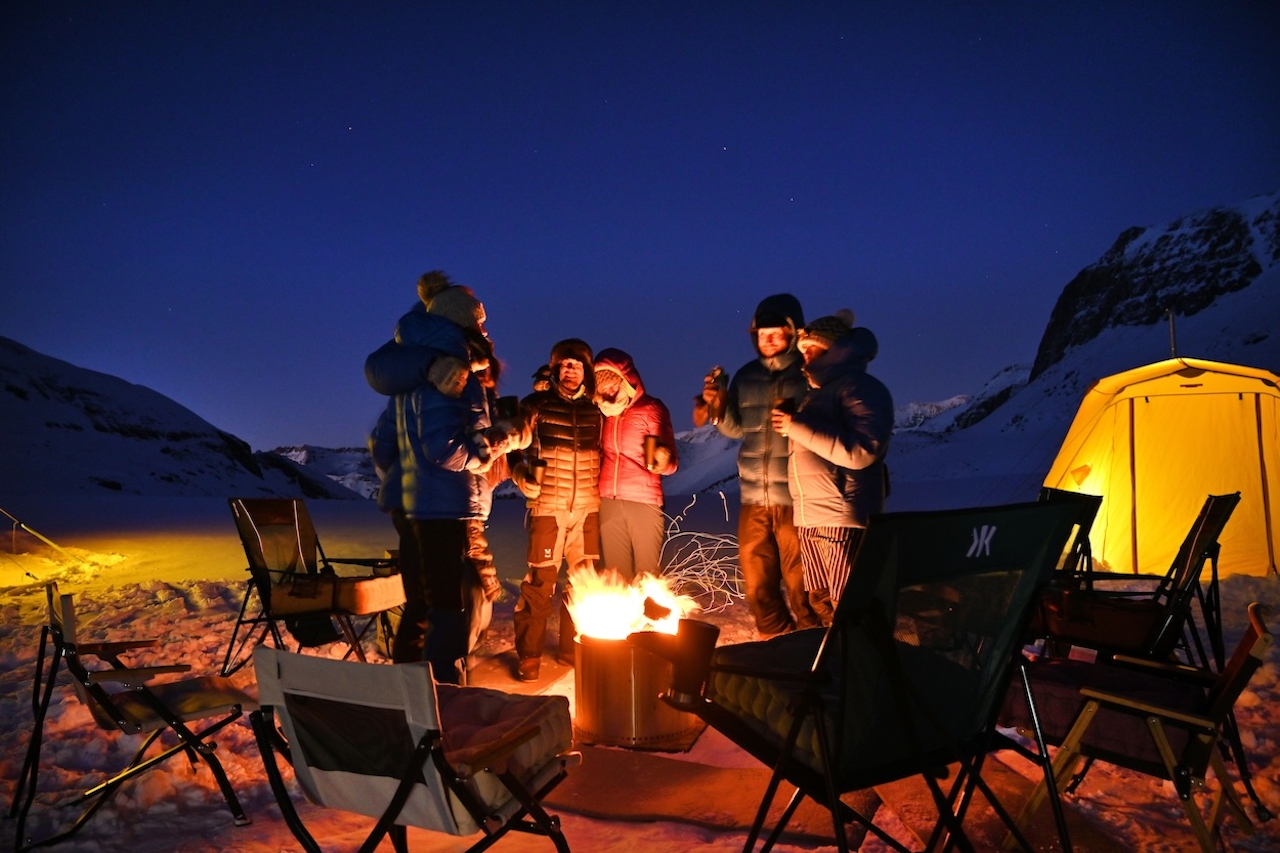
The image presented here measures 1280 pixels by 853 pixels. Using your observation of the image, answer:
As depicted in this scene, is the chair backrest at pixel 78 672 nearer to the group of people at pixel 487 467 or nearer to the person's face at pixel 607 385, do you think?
the group of people at pixel 487 467

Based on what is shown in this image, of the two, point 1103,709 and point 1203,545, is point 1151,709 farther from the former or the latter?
point 1203,545

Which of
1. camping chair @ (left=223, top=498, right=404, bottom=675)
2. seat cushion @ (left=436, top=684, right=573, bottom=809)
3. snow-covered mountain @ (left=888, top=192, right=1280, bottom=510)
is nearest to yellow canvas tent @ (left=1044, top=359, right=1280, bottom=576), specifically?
camping chair @ (left=223, top=498, right=404, bottom=675)

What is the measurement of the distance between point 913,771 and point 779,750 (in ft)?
1.20

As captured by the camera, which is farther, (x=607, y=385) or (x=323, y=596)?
(x=607, y=385)

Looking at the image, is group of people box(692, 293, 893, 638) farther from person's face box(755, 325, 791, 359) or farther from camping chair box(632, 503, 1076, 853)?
camping chair box(632, 503, 1076, 853)

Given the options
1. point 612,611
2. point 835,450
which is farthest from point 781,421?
point 612,611

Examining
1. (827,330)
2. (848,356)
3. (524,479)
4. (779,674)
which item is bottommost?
(779,674)

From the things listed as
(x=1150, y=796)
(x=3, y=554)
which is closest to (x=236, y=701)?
(x=1150, y=796)

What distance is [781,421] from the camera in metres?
4.58

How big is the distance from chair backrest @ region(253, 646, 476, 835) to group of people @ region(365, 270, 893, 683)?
191 cm

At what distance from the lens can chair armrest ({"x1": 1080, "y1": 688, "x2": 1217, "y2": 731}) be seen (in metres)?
2.29

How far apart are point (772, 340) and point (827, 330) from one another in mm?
499

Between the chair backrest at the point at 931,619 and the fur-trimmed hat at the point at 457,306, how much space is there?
3.16 m

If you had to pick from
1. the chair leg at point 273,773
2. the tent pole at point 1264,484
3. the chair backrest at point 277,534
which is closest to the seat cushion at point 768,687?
the chair leg at point 273,773
